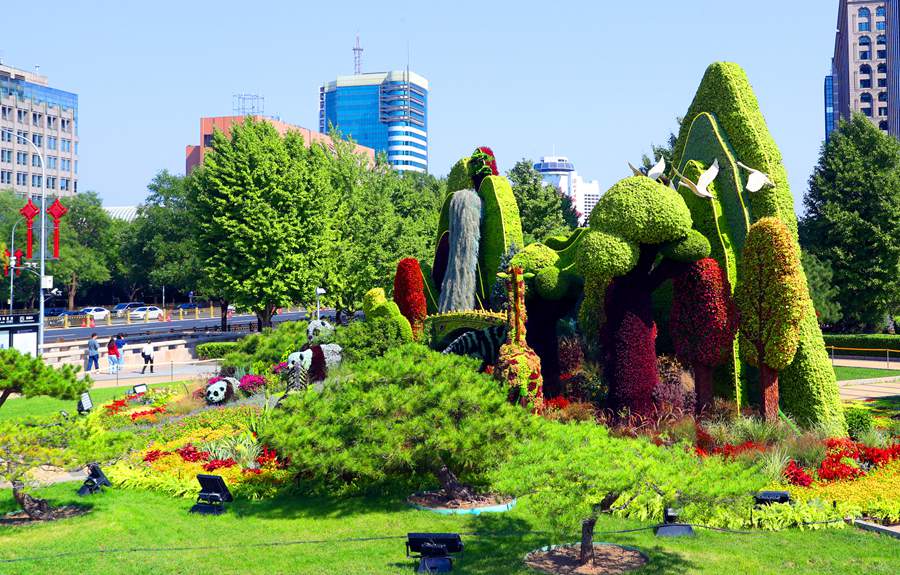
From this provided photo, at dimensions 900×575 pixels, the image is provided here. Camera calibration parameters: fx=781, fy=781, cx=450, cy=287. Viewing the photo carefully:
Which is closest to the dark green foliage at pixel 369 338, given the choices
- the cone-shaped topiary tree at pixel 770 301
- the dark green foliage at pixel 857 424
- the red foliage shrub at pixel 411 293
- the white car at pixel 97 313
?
the red foliage shrub at pixel 411 293

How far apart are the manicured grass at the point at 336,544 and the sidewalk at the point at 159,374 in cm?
1615

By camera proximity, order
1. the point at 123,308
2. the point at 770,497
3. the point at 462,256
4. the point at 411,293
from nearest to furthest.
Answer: the point at 770,497 → the point at 462,256 → the point at 411,293 → the point at 123,308

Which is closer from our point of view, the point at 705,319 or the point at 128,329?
the point at 705,319

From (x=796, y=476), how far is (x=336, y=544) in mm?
7763

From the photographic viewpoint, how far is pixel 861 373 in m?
29.6

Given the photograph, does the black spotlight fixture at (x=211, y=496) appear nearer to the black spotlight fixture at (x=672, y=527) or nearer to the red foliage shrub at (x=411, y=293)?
the black spotlight fixture at (x=672, y=527)

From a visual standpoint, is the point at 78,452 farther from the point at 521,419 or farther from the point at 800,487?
the point at 800,487

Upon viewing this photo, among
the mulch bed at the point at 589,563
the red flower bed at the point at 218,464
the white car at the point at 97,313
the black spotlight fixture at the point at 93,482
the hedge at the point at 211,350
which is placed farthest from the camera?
the white car at the point at 97,313

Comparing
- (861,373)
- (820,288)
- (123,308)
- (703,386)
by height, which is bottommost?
(861,373)

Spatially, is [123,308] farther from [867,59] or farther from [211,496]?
[867,59]

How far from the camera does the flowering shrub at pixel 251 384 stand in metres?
23.1

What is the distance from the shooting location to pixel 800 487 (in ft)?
42.2

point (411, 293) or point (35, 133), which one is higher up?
point (35, 133)

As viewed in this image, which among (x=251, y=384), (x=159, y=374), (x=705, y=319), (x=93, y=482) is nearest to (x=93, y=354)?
(x=159, y=374)
